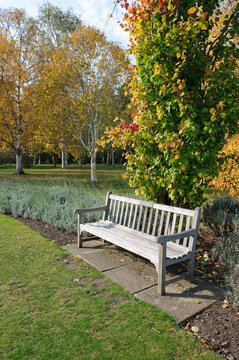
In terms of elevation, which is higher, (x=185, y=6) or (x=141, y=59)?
(x=185, y=6)

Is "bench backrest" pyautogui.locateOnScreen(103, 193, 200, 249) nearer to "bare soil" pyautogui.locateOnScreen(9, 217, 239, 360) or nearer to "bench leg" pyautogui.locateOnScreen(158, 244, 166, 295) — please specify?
"bench leg" pyautogui.locateOnScreen(158, 244, 166, 295)

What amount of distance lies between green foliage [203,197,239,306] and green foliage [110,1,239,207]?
2.63 ft

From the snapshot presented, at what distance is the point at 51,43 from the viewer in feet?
81.0

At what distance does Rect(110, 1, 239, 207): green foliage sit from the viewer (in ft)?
12.0

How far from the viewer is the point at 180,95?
3596 millimetres

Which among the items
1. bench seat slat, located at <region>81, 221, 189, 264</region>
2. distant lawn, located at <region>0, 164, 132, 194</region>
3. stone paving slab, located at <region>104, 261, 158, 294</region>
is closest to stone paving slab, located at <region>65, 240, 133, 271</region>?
stone paving slab, located at <region>104, 261, 158, 294</region>

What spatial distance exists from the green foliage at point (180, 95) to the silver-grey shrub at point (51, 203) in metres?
2.71

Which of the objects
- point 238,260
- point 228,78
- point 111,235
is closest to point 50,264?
point 111,235

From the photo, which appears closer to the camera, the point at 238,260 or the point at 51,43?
the point at 238,260

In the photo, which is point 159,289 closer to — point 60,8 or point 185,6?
point 185,6

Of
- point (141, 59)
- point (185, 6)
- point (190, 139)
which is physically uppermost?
point (185, 6)

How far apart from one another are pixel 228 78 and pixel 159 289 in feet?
9.85

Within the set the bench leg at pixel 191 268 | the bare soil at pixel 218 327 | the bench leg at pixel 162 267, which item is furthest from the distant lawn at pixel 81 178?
the bare soil at pixel 218 327

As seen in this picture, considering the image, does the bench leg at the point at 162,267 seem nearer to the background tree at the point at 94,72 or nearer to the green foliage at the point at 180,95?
the green foliage at the point at 180,95
